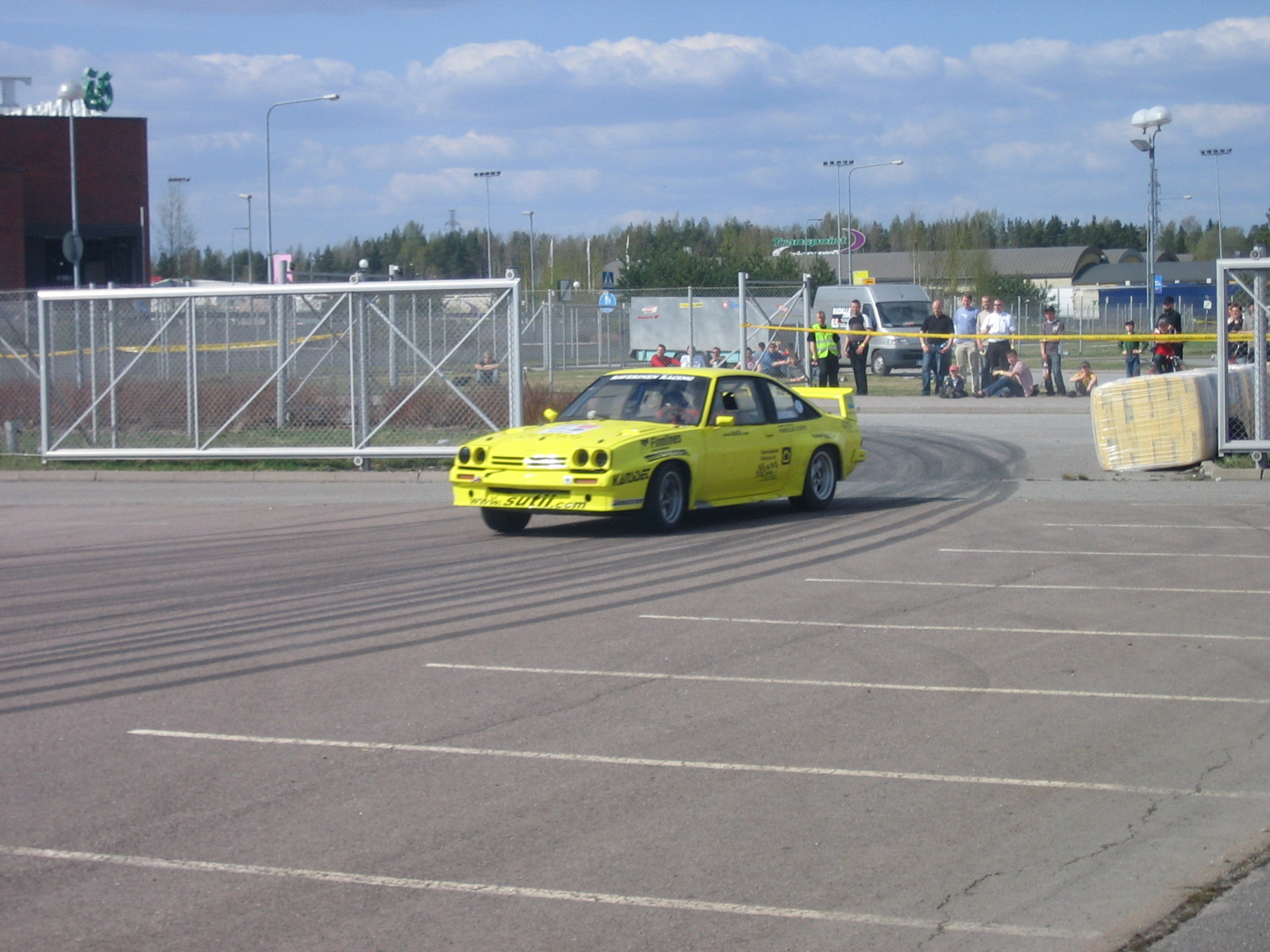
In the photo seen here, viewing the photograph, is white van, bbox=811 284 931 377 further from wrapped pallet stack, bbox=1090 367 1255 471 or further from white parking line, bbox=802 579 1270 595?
Answer: white parking line, bbox=802 579 1270 595

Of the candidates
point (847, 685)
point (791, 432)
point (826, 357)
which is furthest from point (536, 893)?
point (826, 357)

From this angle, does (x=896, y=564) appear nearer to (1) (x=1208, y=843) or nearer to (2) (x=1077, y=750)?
(2) (x=1077, y=750)

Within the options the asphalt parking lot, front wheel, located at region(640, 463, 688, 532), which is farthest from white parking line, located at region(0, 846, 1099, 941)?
front wheel, located at region(640, 463, 688, 532)

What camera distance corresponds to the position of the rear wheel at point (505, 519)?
42.4ft

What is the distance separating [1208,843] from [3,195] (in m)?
44.8

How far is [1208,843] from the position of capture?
4.95 meters

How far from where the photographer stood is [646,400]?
44.3 feet

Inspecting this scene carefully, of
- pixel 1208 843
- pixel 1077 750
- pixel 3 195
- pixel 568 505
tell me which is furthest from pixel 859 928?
pixel 3 195

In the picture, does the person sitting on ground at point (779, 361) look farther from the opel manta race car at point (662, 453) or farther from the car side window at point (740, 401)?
the car side window at point (740, 401)

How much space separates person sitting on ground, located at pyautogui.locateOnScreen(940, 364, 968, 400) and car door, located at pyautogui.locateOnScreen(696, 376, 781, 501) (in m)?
16.1

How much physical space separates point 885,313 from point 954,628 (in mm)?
34774

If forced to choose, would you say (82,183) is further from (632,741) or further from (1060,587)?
(632,741)

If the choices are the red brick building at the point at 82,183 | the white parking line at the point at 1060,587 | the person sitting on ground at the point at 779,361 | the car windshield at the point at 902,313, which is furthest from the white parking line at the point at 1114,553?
the red brick building at the point at 82,183

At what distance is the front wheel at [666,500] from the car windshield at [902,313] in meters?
30.1
